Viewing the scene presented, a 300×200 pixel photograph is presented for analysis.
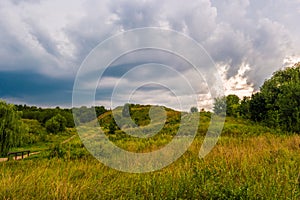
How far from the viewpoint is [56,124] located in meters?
49.7

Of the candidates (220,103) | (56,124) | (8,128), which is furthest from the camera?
(56,124)

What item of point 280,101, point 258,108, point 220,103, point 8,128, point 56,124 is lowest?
point 8,128

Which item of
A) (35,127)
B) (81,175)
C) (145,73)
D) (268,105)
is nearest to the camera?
(81,175)

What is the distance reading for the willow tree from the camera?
17.2 m

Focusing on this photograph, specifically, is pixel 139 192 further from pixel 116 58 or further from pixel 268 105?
pixel 268 105

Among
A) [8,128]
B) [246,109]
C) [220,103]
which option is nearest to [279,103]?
[220,103]

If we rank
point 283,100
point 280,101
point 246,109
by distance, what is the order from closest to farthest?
point 283,100 < point 280,101 < point 246,109

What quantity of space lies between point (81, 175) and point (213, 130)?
16.2 m

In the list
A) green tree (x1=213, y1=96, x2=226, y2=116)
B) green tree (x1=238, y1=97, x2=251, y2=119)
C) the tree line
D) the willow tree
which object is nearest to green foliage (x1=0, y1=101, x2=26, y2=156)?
the willow tree

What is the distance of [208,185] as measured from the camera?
4.54 meters

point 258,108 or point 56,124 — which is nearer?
point 258,108

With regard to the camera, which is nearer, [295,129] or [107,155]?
[107,155]

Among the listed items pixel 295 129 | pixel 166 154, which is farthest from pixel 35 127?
pixel 166 154

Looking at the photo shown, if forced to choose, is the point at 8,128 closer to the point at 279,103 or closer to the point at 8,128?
the point at 8,128
